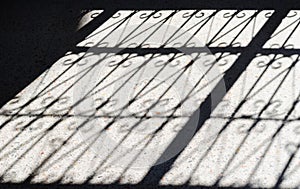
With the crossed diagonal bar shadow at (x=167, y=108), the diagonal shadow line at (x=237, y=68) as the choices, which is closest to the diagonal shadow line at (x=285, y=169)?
the crossed diagonal bar shadow at (x=167, y=108)

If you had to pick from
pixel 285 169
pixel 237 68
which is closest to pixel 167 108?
pixel 237 68

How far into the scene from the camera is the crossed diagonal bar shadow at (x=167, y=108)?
9.64ft

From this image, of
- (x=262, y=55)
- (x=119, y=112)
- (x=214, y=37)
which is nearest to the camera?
(x=119, y=112)

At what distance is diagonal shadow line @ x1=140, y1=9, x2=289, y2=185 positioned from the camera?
293 cm

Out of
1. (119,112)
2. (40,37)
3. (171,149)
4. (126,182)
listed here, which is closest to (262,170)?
(171,149)

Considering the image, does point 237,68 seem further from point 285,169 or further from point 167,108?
point 285,169

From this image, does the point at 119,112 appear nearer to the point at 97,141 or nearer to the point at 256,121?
the point at 97,141

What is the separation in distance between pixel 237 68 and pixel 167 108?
2.36 feet

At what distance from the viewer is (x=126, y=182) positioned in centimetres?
289

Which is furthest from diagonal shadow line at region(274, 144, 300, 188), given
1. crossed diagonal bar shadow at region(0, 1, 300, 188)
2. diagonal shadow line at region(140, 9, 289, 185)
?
diagonal shadow line at region(140, 9, 289, 185)

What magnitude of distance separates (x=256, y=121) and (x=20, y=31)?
238cm

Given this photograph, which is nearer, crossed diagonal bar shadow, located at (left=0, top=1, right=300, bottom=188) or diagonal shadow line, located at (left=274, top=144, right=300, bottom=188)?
diagonal shadow line, located at (left=274, top=144, right=300, bottom=188)

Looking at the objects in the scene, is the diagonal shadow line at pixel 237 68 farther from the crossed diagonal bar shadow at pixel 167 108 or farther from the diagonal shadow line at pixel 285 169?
the diagonal shadow line at pixel 285 169

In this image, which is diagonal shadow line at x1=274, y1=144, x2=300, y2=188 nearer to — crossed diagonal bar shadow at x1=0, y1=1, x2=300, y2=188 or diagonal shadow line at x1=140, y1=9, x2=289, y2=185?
crossed diagonal bar shadow at x1=0, y1=1, x2=300, y2=188
